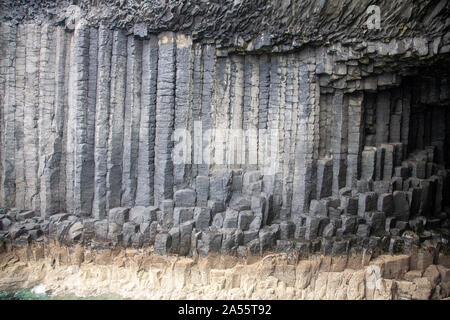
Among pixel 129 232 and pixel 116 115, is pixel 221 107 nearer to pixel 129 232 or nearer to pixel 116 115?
pixel 116 115

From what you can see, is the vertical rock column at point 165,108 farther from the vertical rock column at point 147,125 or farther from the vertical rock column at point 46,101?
the vertical rock column at point 46,101

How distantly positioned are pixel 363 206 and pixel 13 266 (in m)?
Result: 7.64

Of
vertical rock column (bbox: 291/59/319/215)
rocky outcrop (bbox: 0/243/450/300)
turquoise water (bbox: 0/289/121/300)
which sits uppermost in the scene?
vertical rock column (bbox: 291/59/319/215)

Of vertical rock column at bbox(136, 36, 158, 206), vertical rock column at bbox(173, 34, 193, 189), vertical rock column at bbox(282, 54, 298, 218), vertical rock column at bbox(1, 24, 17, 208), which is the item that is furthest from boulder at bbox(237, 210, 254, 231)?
vertical rock column at bbox(1, 24, 17, 208)

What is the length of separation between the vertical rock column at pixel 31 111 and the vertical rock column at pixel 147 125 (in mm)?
2469

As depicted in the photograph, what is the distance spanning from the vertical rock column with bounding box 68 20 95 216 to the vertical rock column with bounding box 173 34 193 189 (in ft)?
6.51

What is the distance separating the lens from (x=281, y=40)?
27.1ft

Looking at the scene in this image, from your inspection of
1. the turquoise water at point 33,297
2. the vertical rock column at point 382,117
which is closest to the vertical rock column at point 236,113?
the vertical rock column at point 382,117

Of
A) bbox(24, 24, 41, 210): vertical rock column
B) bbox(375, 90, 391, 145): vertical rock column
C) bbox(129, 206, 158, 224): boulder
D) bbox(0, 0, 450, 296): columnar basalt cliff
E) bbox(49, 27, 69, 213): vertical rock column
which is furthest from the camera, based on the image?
bbox(375, 90, 391, 145): vertical rock column

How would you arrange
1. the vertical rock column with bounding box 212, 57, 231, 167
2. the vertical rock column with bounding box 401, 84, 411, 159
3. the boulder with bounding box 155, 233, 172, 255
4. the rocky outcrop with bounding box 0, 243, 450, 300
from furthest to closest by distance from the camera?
1. the vertical rock column with bounding box 401, 84, 411, 159
2. the vertical rock column with bounding box 212, 57, 231, 167
3. the boulder with bounding box 155, 233, 172, 255
4. the rocky outcrop with bounding box 0, 243, 450, 300

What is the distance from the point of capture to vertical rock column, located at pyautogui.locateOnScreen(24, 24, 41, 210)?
8844 millimetres

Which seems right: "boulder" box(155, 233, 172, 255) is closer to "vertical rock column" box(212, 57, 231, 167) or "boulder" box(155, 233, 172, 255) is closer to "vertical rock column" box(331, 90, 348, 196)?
"vertical rock column" box(212, 57, 231, 167)
